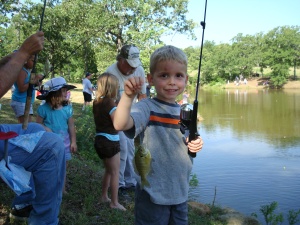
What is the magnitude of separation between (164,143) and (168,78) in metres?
0.44

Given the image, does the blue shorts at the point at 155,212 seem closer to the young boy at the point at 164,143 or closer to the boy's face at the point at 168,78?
the young boy at the point at 164,143

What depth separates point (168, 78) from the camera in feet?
7.47

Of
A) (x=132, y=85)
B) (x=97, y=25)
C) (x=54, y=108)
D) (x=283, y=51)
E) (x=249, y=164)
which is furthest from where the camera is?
(x=283, y=51)

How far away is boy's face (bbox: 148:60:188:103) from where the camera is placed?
2.27 meters

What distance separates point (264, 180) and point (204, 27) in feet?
25.7

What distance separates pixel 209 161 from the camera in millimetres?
11555

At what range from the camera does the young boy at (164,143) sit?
228 cm

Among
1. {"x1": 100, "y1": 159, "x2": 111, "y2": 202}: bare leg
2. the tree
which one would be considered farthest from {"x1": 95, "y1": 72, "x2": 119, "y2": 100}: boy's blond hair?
the tree

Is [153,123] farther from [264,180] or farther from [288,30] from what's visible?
[288,30]

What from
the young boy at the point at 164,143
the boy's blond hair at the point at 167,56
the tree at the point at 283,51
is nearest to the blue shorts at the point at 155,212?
the young boy at the point at 164,143

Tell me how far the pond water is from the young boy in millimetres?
5302

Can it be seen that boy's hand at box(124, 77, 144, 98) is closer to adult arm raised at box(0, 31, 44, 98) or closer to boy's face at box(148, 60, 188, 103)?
boy's face at box(148, 60, 188, 103)

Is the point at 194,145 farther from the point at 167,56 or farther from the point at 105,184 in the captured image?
the point at 105,184

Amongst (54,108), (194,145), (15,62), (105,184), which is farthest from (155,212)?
(54,108)
